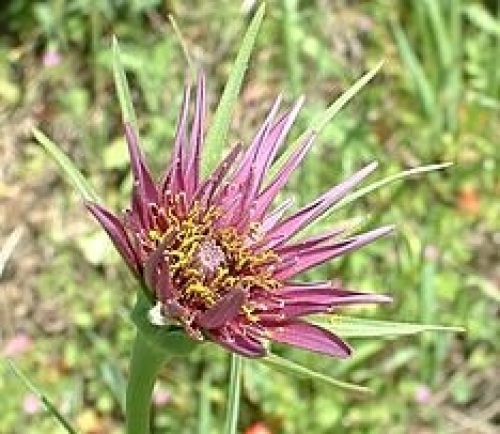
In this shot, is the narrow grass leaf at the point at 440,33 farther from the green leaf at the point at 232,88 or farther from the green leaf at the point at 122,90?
the green leaf at the point at 122,90

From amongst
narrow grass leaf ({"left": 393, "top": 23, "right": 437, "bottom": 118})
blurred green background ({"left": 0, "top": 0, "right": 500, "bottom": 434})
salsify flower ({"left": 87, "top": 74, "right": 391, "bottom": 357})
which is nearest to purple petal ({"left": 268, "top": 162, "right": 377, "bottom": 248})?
salsify flower ({"left": 87, "top": 74, "right": 391, "bottom": 357})

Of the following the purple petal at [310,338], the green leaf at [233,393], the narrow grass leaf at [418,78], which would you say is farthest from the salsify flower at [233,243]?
the narrow grass leaf at [418,78]

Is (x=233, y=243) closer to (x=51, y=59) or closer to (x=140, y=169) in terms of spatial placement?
(x=140, y=169)

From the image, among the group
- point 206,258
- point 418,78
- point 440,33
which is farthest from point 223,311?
point 440,33

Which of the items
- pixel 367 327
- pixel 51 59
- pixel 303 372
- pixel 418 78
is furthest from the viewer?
pixel 51 59

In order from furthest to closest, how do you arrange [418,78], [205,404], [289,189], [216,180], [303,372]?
[418,78] → [289,189] → [205,404] → [216,180] → [303,372]
